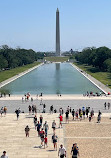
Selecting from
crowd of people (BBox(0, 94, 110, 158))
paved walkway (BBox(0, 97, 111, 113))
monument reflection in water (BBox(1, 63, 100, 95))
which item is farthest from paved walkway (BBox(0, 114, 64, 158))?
monument reflection in water (BBox(1, 63, 100, 95))

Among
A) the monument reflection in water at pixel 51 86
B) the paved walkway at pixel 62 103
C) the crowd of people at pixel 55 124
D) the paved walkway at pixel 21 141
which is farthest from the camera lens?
the monument reflection in water at pixel 51 86

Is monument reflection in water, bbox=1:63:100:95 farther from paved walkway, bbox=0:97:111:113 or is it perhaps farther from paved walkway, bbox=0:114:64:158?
paved walkway, bbox=0:114:64:158

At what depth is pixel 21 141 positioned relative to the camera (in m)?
17.4

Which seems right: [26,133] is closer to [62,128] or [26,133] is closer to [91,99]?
[62,128]

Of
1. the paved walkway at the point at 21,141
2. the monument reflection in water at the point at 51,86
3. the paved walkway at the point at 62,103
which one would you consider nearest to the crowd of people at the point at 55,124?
the paved walkway at the point at 21,141

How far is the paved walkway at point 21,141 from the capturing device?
50.1 feet

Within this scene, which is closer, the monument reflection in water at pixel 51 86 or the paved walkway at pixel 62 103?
the paved walkway at pixel 62 103

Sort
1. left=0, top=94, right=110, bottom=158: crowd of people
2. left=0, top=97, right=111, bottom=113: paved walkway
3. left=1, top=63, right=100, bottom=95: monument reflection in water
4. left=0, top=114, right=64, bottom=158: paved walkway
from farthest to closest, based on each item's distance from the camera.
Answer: left=1, top=63, right=100, bottom=95: monument reflection in water → left=0, top=97, right=111, bottom=113: paved walkway → left=0, top=114, right=64, bottom=158: paved walkway → left=0, top=94, right=110, bottom=158: crowd of people

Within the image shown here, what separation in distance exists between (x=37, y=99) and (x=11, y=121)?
1381cm

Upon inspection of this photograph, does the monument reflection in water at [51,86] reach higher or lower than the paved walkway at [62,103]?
higher

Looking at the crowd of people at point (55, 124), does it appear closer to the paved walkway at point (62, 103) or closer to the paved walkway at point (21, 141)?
the paved walkway at point (21, 141)

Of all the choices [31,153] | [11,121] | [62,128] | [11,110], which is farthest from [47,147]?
[11,110]

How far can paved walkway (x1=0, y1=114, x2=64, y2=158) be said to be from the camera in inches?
601

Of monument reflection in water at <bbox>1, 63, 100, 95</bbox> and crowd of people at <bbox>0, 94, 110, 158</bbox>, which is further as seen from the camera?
monument reflection in water at <bbox>1, 63, 100, 95</bbox>
